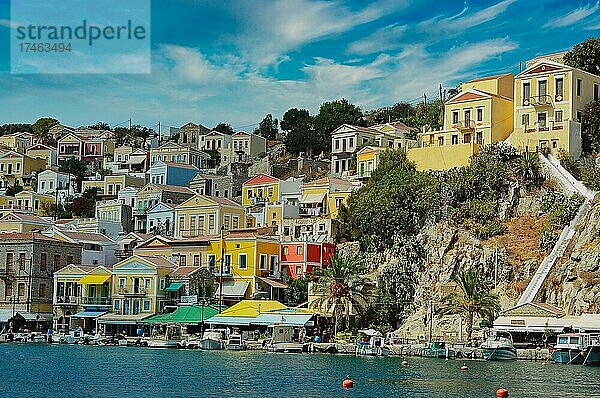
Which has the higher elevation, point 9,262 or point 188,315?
point 9,262

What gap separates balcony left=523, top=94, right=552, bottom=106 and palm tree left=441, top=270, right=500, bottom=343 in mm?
15617

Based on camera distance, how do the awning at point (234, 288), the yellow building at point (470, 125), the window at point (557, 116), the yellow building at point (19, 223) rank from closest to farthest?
the window at point (557, 116)
the yellow building at point (470, 125)
the awning at point (234, 288)
the yellow building at point (19, 223)

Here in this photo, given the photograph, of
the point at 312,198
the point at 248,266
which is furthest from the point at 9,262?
the point at 312,198

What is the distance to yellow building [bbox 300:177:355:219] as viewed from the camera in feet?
265

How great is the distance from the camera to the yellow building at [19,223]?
311 ft

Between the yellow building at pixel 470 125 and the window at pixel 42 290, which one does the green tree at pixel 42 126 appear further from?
the yellow building at pixel 470 125

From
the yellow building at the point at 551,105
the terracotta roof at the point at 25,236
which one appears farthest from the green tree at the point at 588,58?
the terracotta roof at the point at 25,236

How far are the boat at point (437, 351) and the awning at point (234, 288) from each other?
62.5ft

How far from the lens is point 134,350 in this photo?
67.8 meters

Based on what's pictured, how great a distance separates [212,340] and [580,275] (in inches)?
987

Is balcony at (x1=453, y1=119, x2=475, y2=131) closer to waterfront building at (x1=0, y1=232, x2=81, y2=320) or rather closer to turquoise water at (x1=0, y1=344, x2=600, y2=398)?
turquoise water at (x1=0, y1=344, x2=600, y2=398)

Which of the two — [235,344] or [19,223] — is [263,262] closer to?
[235,344]

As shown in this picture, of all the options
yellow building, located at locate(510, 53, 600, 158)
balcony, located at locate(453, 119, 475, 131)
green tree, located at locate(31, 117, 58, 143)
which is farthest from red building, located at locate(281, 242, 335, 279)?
green tree, located at locate(31, 117, 58, 143)

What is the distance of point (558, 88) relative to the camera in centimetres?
7038
